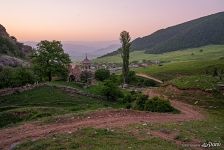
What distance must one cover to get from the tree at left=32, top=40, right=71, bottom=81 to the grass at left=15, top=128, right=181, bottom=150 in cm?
5720

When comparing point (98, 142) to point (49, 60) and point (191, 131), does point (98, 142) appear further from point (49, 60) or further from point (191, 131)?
point (49, 60)

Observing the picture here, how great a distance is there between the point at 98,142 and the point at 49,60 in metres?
60.8

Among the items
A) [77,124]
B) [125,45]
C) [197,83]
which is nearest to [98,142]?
[77,124]

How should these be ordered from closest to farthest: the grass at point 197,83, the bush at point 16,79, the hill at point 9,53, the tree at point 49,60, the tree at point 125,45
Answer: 1. the grass at point 197,83
2. the bush at point 16,79
3. the tree at point 49,60
4. the tree at point 125,45
5. the hill at point 9,53

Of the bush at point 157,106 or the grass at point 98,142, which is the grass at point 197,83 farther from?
the grass at point 98,142

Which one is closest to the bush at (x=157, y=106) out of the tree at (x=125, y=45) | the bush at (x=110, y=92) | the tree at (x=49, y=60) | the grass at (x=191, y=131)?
the grass at (x=191, y=131)

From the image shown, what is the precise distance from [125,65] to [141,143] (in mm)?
67517

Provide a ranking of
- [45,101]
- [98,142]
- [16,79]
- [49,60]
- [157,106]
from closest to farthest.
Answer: [98,142] < [157,106] < [45,101] < [16,79] < [49,60]

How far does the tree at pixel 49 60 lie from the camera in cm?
8062

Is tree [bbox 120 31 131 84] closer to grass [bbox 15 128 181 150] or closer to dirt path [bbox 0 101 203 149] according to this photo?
dirt path [bbox 0 101 203 149]

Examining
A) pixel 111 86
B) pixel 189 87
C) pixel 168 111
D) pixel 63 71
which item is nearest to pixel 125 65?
pixel 63 71

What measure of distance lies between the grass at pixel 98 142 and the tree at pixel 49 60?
5720 cm

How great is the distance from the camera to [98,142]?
22422 mm

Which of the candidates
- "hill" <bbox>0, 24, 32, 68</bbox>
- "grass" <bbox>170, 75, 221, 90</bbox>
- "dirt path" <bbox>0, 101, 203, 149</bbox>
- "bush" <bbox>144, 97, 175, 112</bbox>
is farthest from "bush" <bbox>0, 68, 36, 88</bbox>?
"dirt path" <bbox>0, 101, 203, 149</bbox>
